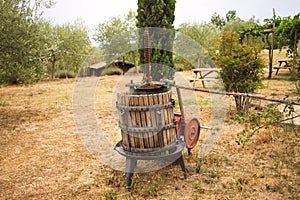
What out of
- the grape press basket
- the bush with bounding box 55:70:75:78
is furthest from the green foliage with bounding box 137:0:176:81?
the bush with bounding box 55:70:75:78

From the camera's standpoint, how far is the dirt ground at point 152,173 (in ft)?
11.6

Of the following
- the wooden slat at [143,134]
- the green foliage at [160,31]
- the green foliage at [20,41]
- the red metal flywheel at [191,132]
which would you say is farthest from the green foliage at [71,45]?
the wooden slat at [143,134]

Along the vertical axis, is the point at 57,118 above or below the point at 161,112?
below

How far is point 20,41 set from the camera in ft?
23.8

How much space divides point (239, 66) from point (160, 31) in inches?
164

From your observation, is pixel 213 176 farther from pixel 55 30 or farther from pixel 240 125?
pixel 55 30

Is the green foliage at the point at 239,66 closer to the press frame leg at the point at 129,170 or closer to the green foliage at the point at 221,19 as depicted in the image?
the press frame leg at the point at 129,170

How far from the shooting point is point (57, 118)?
304 inches

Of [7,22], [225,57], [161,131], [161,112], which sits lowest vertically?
[161,131]

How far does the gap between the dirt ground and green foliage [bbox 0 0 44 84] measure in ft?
5.61

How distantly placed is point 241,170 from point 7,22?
6309 millimetres

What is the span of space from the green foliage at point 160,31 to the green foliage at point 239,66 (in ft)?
9.48

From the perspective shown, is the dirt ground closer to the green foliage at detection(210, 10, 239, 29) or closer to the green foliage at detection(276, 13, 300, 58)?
the green foliage at detection(276, 13, 300, 58)

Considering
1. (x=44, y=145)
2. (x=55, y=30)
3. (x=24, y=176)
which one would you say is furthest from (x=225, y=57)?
(x=55, y=30)
